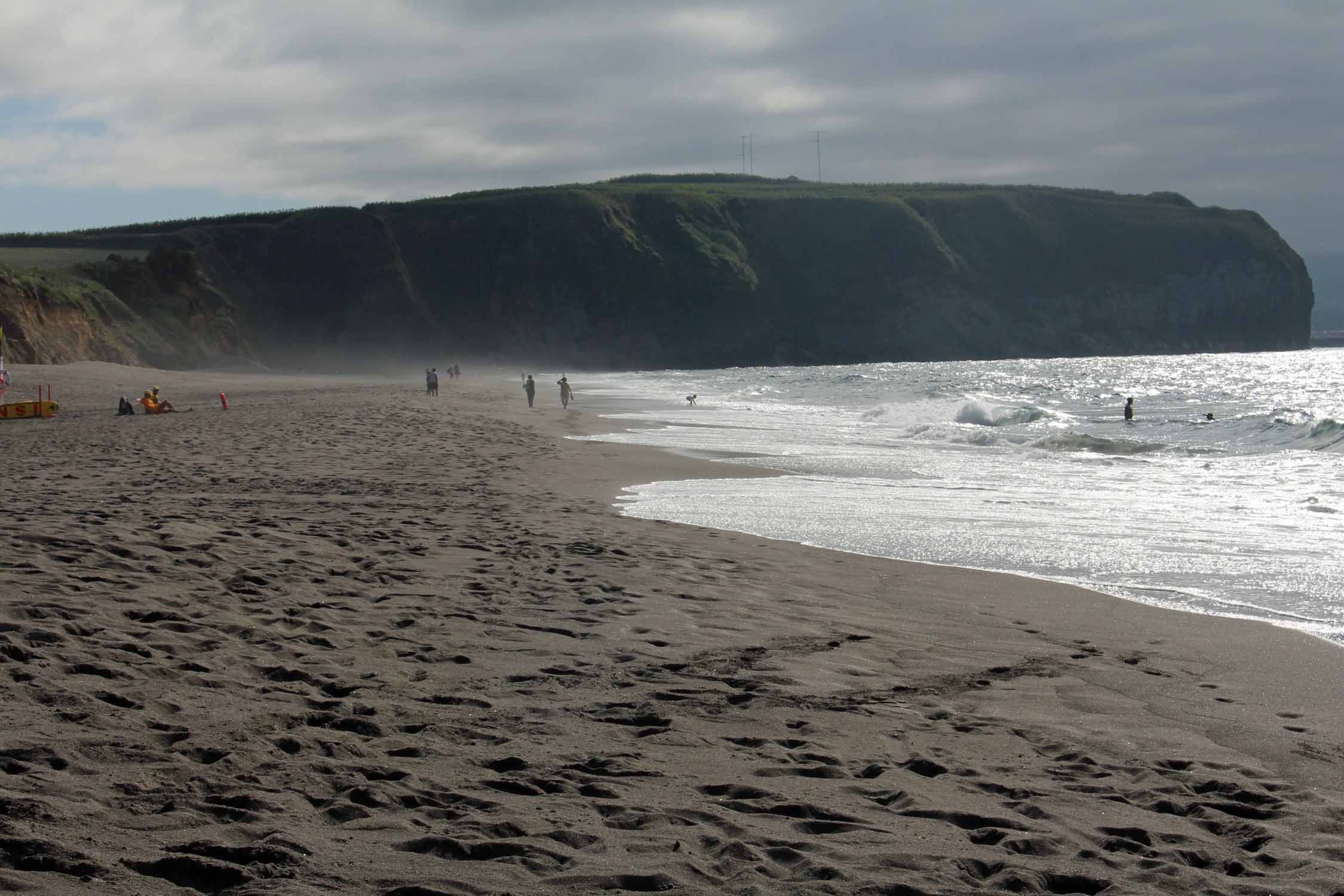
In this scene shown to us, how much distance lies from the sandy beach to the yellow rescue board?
49.5 feet

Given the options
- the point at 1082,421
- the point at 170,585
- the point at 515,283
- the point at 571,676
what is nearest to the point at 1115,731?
the point at 571,676

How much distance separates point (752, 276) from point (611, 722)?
120 m

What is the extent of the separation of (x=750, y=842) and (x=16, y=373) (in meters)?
38.6

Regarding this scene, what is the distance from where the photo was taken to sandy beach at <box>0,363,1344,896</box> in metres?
2.99

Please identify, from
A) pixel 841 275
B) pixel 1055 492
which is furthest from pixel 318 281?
pixel 1055 492

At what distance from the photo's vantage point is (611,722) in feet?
14.0

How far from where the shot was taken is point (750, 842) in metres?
3.15

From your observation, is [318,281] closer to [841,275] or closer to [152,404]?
[841,275]

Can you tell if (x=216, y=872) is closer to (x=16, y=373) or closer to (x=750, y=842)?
(x=750, y=842)

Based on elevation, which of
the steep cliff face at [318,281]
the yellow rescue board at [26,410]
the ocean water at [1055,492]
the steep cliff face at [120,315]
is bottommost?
the ocean water at [1055,492]

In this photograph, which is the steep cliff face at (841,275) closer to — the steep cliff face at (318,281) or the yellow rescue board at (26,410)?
the steep cliff face at (318,281)

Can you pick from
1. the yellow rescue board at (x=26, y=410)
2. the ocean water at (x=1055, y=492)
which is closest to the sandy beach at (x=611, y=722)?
the ocean water at (x=1055, y=492)

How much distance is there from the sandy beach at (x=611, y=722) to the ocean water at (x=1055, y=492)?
3.47 feet

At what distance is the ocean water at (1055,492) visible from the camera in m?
8.19
